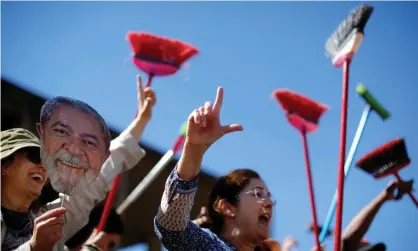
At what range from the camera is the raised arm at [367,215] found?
330 centimetres

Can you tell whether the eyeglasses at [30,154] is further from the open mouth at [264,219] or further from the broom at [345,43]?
the broom at [345,43]

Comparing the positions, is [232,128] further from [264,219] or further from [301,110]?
[301,110]

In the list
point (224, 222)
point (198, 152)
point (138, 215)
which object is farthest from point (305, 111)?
point (138, 215)

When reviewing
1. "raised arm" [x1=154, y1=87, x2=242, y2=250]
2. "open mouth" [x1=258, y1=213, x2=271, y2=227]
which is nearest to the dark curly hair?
"open mouth" [x1=258, y1=213, x2=271, y2=227]

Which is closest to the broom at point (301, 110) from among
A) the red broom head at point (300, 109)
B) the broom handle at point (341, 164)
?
the red broom head at point (300, 109)

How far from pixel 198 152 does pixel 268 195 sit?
591 millimetres

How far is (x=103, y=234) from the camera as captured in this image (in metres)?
2.97

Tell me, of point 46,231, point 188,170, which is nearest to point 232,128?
point 188,170

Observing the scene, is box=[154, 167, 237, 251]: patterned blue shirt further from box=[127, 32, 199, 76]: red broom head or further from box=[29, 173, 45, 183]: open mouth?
box=[127, 32, 199, 76]: red broom head

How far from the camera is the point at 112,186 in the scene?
3.03m

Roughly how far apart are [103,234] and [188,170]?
114 centimetres

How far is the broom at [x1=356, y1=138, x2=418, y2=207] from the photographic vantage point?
3.68 metres

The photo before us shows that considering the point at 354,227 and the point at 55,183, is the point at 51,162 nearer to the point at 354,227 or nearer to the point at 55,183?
the point at 55,183

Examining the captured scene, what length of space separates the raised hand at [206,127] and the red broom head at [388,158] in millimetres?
1929
